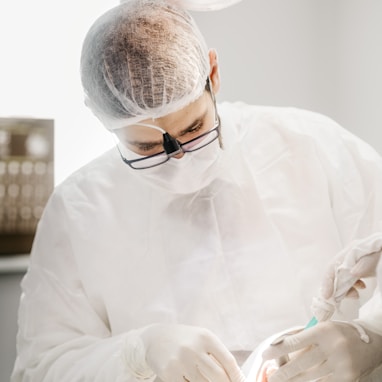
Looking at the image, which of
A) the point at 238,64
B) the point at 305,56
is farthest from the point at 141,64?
the point at 305,56

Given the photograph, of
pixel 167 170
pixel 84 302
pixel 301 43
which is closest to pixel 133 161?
pixel 167 170

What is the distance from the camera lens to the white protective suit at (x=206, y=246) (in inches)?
54.4

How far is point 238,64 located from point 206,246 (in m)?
1.01

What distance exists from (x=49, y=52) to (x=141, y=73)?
971 millimetres

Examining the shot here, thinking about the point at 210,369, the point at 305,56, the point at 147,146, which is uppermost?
the point at 305,56

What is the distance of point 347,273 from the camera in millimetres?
1081

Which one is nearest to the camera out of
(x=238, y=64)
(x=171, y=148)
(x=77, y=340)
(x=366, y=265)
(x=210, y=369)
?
(x=366, y=265)

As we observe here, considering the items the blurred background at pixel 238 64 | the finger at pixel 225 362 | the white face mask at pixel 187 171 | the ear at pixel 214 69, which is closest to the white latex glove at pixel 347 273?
the finger at pixel 225 362

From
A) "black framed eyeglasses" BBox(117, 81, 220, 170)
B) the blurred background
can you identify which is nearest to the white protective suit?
"black framed eyeglasses" BBox(117, 81, 220, 170)

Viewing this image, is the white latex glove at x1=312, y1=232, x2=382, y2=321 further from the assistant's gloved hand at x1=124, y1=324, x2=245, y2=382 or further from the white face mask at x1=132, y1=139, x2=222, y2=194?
the white face mask at x1=132, y1=139, x2=222, y2=194

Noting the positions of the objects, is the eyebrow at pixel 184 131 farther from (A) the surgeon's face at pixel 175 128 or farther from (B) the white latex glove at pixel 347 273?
(B) the white latex glove at pixel 347 273

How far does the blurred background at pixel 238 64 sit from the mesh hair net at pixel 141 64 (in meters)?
0.81

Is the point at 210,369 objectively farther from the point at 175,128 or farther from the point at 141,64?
the point at 141,64

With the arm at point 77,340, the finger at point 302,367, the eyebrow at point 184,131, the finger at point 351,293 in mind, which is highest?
the eyebrow at point 184,131
